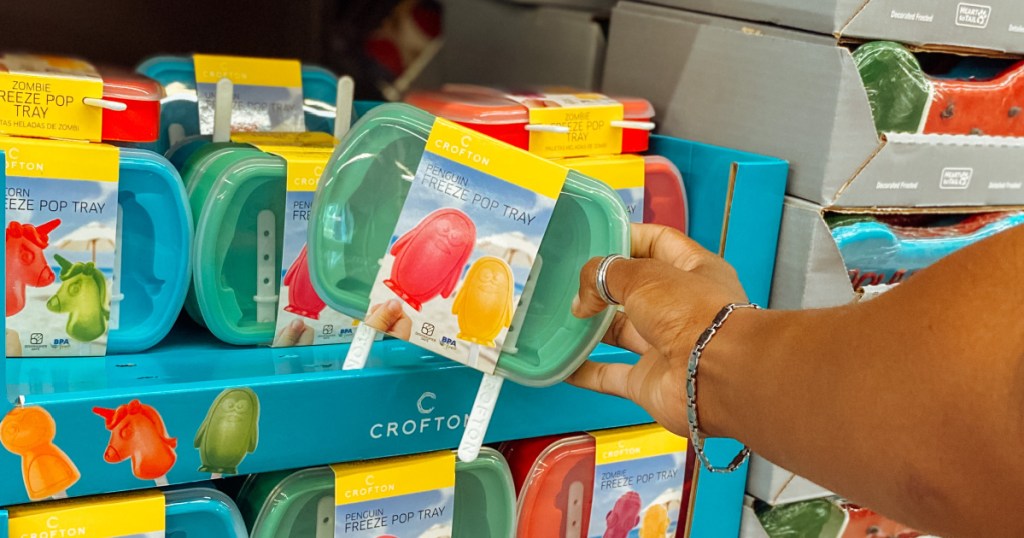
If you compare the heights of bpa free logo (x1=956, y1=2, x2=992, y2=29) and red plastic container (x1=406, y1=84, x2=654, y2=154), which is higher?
bpa free logo (x1=956, y1=2, x2=992, y2=29)

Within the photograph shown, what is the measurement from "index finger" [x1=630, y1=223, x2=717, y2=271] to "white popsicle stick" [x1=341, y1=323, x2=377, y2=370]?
0.98 ft

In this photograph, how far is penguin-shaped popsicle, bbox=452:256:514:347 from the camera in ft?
3.46

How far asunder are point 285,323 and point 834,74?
0.71 meters

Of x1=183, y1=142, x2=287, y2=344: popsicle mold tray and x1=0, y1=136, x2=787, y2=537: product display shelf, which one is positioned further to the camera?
x1=183, y1=142, x2=287, y2=344: popsicle mold tray

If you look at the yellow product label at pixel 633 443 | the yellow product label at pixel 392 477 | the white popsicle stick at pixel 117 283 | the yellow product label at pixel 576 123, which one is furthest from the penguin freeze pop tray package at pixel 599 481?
the white popsicle stick at pixel 117 283

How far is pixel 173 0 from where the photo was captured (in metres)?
1.70

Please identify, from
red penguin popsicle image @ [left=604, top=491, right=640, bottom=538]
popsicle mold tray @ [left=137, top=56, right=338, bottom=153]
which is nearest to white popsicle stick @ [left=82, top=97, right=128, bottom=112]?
popsicle mold tray @ [left=137, top=56, right=338, bottom=153]

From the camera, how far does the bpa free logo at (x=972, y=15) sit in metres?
1.34

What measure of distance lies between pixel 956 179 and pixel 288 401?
36.2 inches

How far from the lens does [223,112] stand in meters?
1.19

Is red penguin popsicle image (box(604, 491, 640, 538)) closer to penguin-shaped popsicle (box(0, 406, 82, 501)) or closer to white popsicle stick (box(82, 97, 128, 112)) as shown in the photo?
penguin-shaped popsicle (box(0, 406, 82, 501))

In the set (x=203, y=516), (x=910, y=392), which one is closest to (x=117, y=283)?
(x=203, y=516)

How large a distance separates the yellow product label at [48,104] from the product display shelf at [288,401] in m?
0.23

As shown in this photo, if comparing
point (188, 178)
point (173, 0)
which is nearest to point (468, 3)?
point (173, 0)
